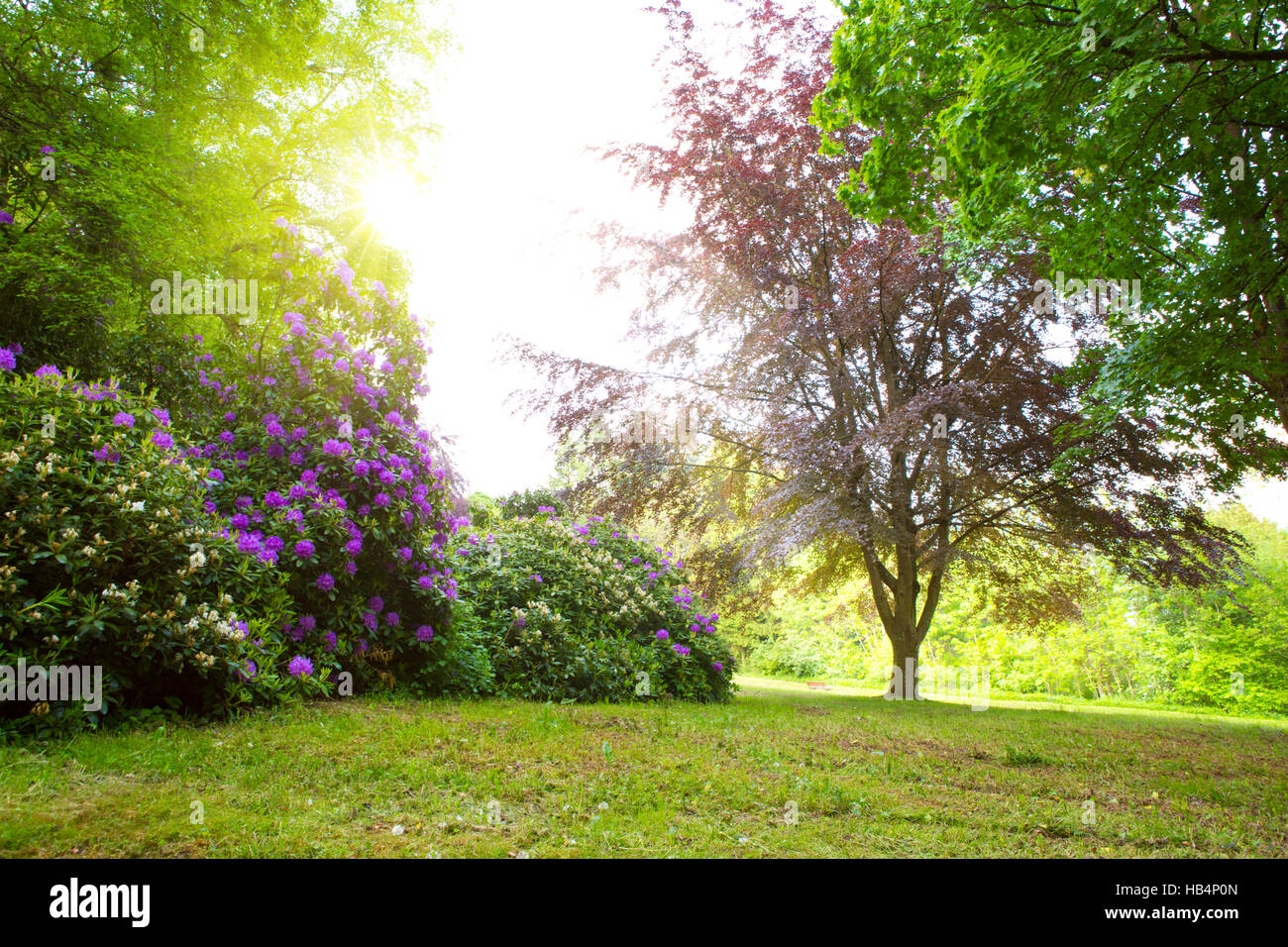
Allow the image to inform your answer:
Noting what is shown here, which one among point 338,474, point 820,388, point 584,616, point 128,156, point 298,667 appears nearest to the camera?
point 298,667

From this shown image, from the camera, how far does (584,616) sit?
24.0 feet

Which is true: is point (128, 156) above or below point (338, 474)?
above

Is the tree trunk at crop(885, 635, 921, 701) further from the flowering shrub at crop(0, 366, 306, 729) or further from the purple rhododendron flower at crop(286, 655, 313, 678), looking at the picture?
the flowering shrub at crop(0, 366, 306, 729)

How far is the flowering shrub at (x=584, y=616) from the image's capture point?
6527mm

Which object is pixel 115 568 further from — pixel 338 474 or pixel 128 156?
pixel 128 156

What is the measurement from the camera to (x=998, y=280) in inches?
344

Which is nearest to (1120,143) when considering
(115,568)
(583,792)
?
(583,792)

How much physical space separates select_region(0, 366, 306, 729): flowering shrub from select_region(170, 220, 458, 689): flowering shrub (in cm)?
46

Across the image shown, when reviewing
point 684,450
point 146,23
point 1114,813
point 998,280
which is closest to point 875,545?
point 684,450

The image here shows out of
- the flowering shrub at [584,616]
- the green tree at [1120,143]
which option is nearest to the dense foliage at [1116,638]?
the flowering shrub at [584,616]

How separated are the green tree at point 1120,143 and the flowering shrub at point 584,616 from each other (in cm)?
480

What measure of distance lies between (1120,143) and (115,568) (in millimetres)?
6634
